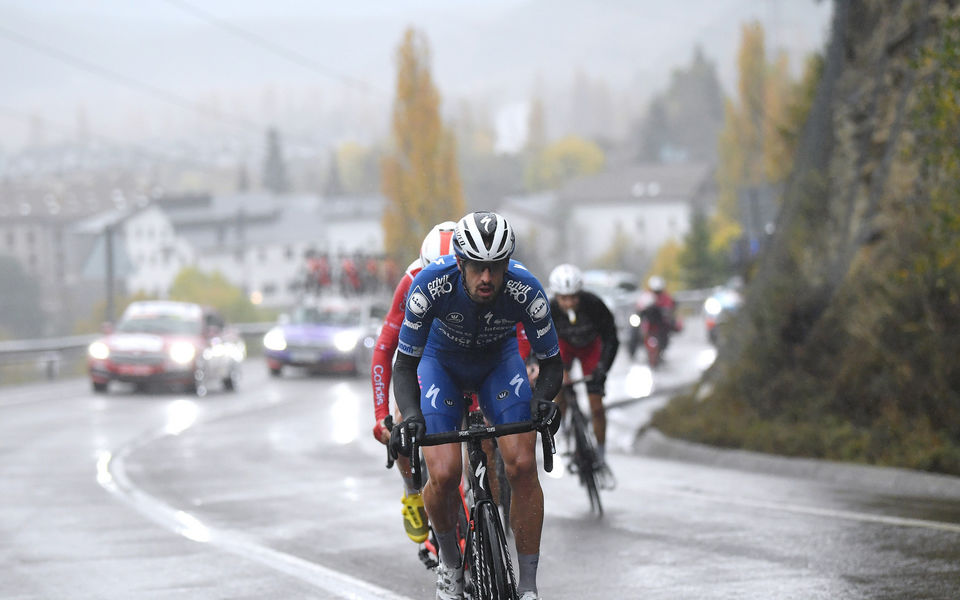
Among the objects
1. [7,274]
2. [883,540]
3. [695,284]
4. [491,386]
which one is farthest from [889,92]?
[7,274]

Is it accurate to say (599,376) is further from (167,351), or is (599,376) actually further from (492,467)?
(167,351)

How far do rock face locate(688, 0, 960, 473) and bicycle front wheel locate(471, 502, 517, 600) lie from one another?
23.1 ft

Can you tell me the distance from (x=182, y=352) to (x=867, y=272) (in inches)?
572

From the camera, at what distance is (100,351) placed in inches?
1058

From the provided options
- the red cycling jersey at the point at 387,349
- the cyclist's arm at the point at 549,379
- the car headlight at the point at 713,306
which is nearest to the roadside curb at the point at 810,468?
the red cycling jersey at the point at 387,349

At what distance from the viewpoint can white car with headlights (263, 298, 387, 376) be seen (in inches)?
1228

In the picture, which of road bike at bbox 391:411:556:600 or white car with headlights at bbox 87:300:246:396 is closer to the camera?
road bike at bbox 391:411:556:600

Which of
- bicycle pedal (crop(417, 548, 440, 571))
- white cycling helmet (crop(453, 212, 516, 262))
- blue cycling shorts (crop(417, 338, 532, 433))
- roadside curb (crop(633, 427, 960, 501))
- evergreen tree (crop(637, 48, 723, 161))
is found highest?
evergreen tree (crop(637, 48, 723, 161))

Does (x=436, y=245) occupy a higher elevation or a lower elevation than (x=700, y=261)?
higher

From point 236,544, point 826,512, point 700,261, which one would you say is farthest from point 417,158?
point 236,544

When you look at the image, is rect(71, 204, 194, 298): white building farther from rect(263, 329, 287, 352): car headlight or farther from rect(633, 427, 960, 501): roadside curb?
rect(633, 427, 960, 501): roadside curb

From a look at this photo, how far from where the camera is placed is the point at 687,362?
33562mm

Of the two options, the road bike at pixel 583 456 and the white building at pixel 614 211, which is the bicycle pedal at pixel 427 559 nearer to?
the road bike at pixel 583 456

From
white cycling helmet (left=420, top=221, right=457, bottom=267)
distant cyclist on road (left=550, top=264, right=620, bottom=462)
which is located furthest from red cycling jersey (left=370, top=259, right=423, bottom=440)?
distant cyclist on road (left=550, top=264, right=620, bottom=462)
